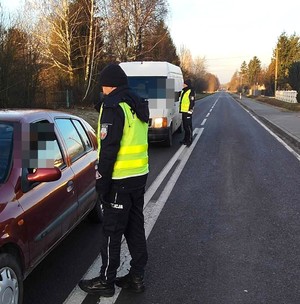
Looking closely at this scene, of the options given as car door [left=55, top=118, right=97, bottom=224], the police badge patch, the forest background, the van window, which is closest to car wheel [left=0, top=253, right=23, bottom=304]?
the police badge patch

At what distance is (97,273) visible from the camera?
4.12 metres

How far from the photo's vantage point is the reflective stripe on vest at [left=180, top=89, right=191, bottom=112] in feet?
43.3

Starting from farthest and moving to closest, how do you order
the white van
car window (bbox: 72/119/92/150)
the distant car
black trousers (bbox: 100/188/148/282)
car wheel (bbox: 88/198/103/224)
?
the white van < car wheel (bbox: 88/198/103/224) < car window (bbox: 72/119/92/150) < black trousers (bbox: 100/188/148/282) < the distant car

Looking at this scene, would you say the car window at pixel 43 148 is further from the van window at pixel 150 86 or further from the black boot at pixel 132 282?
the van window at pixel 150 86

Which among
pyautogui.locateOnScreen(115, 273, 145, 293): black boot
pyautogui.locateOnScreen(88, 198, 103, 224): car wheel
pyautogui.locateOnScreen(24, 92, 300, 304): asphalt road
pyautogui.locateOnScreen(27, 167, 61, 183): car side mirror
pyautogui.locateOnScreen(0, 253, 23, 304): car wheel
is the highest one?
pyautogui.locateOnScreen(27, 167, 61, 183): car side mirror

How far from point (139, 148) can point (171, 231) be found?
6.97ft

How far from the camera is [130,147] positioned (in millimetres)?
3521

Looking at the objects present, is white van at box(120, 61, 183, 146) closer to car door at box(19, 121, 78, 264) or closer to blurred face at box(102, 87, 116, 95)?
car door at box(19, 121, 78, 264)

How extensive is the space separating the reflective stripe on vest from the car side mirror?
10119 mm

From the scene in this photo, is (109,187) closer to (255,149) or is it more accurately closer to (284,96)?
(255,149)

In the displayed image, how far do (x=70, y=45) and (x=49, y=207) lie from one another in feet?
86.7

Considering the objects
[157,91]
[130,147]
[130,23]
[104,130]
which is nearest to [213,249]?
[130,147]

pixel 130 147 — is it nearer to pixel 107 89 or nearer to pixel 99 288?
pixel 107 89

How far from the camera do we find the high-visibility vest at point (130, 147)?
346cm
